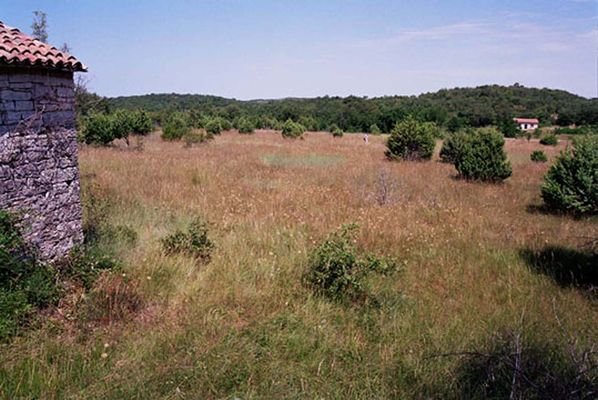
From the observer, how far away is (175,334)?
3939 millimetres

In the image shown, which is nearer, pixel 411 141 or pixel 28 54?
pixel 28 54

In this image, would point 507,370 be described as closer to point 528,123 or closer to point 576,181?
point 576,181

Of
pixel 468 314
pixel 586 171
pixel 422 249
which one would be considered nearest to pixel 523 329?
pixel 468 314

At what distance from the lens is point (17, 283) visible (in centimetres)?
428

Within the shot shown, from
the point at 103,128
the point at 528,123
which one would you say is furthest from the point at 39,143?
the point at 528,123

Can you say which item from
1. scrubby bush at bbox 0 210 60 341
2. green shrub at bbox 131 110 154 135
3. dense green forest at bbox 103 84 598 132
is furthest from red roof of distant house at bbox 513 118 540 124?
scrubby bush at bbox 0 210 60 341

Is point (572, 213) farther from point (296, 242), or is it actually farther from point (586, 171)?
point (296, 242)

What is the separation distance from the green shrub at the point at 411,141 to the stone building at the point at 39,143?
15.0 m

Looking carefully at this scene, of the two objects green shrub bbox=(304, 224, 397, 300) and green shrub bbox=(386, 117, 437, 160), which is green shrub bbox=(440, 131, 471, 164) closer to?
green shrub bbox=(386, 117, 437, 160)

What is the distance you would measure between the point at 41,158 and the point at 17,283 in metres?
1.56

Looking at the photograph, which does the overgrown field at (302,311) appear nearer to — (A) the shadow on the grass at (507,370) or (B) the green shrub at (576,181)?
(A) the shadow on the grass at (507,370)

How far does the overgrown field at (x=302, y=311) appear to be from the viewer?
3307mm

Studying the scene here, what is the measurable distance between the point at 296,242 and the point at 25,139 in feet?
12.7

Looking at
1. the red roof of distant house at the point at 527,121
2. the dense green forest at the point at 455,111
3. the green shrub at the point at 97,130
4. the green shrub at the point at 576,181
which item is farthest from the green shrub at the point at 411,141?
the red roof of distant house at the point at 527,121
